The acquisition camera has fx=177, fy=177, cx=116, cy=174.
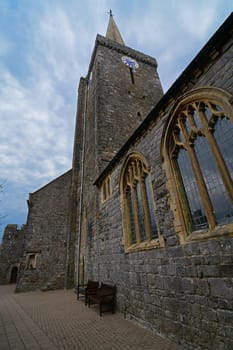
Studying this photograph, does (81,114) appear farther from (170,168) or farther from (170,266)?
(170,266)

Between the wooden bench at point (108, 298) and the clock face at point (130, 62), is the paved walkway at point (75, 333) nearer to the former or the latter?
the wooden bench at point (108, 298)

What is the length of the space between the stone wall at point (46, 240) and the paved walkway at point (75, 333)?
246 inches

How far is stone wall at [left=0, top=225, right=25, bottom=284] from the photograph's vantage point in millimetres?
16703

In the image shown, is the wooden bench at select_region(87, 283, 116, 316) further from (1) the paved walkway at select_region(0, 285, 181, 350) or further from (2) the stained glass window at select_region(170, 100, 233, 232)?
(2) the stained glass window at select_region(170, 100, 233, 232)

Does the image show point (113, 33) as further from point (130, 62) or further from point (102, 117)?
point (102, 117)

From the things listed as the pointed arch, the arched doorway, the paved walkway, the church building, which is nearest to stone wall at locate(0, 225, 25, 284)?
the arched doorway

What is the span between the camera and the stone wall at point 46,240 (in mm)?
11296

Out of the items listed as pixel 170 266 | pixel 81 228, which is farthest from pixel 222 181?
pixel 81 228

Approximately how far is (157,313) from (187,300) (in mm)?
1058

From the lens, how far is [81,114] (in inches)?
606

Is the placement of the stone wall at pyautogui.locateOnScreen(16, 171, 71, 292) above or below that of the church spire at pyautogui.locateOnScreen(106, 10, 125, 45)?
below

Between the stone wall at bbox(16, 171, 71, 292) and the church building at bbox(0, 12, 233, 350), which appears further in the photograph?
the stone wall at bbox(16, 171, 71, 292)

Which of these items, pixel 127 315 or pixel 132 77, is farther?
pixel 132 77

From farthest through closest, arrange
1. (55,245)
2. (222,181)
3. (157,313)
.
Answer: (55,245)
(157,313)
(222,181)
